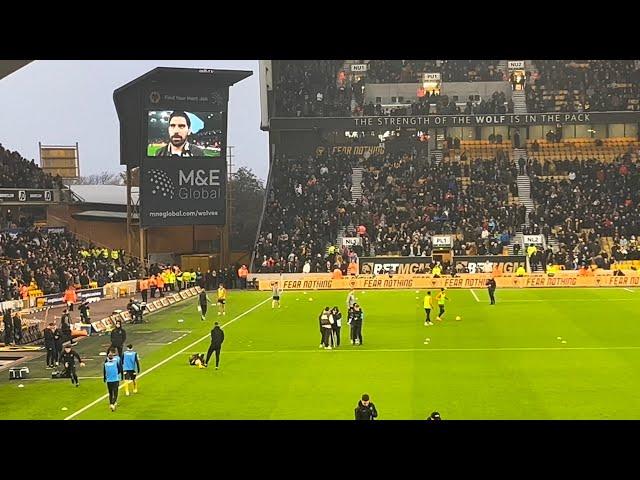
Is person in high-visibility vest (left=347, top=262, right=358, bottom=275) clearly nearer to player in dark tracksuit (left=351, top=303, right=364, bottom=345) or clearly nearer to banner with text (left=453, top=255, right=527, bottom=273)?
banner with text (left=453, top=255, right=527, bottom=273)

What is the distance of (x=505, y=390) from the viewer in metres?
21.7

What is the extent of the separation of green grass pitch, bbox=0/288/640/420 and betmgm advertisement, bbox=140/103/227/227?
38.5 feet

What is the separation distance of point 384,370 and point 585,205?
34963 millimetres

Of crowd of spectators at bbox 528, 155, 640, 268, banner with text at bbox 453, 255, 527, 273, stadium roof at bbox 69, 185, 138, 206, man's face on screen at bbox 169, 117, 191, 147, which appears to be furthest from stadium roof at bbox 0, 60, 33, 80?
stadium roof at bbox 69, 185, 138, 206

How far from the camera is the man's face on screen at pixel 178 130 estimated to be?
48.6m

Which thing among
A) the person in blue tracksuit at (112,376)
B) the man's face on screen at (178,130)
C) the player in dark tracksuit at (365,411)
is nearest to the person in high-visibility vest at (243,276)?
the man's face on screen at (178,130)

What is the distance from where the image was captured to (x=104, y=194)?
204 ft

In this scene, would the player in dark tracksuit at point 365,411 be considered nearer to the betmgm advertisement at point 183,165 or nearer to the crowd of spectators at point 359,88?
the betmgm advertisement at point 183,165

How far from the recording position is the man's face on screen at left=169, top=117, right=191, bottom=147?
4859 centimetres

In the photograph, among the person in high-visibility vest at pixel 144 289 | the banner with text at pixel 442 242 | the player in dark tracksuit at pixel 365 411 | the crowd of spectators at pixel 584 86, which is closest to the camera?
the player in dark tracksuit at pixel 365 411

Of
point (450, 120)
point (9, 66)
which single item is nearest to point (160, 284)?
point (450, 120)

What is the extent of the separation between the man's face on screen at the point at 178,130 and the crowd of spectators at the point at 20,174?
25.9 ft
